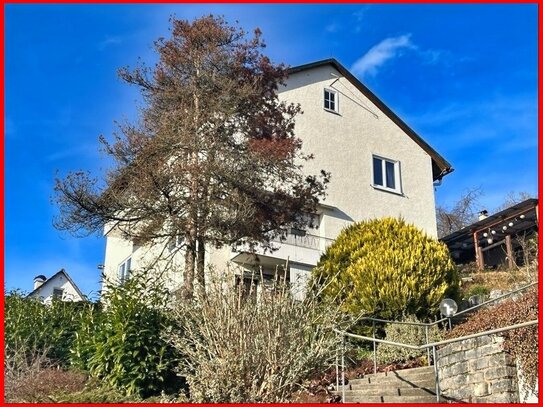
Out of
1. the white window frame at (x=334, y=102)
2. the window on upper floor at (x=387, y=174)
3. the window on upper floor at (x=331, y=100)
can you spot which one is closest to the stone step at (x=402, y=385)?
the window on upper floor at (x=387, y=174)

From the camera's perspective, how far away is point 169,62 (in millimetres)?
14039

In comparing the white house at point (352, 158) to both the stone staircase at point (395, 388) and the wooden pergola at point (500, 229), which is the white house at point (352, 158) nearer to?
the wooden pergola at point (500, 229)

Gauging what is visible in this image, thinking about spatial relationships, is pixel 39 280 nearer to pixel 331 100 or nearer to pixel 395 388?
pixel 331 100

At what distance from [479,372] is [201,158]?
7.25 m

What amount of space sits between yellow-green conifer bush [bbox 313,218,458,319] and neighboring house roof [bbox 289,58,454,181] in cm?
1203

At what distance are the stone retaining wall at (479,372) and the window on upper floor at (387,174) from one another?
1517 cm

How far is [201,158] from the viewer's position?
43.3 ft

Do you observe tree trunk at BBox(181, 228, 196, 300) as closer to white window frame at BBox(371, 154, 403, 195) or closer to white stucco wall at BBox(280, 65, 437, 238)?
white stucco wall at BBox(280, 65, 437, 238)

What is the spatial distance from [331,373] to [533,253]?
43.4ft

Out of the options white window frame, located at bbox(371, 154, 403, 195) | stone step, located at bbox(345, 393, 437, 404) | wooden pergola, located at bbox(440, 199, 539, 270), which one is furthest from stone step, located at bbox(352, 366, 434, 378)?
white window frame, located at bbox(371, 154, 403, 195)

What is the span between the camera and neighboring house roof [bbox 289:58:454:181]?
25.1m

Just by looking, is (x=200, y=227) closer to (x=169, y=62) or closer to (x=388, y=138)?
(x=169, y=62)

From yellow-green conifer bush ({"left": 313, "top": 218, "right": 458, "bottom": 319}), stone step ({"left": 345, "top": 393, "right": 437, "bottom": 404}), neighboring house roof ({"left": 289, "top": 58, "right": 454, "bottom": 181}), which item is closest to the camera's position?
stone step ({"left": 345, "top": 393, "right": 437, "bottom": 404})

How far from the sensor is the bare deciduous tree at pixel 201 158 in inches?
499
